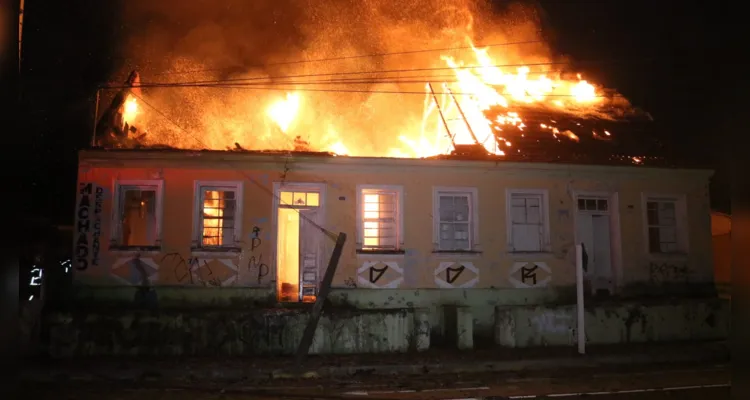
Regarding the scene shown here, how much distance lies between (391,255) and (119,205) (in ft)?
23.8

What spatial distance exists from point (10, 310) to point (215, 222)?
10.4 meters

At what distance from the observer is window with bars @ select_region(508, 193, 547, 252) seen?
13539mm

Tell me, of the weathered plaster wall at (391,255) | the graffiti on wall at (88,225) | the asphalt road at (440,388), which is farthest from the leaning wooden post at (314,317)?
the graffiti on wall at (88,225)

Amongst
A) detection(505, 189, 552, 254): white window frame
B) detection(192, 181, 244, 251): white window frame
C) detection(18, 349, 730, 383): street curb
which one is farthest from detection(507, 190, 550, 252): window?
detection(192, 181, 244, 251): white window frame

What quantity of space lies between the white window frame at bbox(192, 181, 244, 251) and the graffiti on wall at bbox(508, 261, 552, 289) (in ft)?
24.7

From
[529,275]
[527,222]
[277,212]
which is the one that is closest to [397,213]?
[277,212]

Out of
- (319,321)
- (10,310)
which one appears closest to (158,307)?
(319,321)

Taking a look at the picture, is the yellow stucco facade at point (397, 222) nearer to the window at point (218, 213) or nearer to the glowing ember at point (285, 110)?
the window at point (218, 213)

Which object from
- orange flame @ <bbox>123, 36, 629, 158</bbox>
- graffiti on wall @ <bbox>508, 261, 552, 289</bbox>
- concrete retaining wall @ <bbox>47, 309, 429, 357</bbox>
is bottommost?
concrete retaining wall @ <bbox>47, 309, 429, 357</bbox>

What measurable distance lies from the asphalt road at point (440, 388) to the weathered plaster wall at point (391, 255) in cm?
342

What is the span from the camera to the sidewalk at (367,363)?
29.9 ft

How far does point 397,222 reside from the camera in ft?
42.6

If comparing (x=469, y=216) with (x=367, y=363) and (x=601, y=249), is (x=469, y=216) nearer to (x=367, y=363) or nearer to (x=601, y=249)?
(x=601, y=249)

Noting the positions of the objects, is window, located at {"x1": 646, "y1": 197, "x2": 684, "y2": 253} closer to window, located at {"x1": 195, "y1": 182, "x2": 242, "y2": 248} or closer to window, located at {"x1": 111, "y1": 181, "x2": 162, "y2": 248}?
window, located at {"x1": 195, "y1": 182, "x2": 242, "y2": 248}
